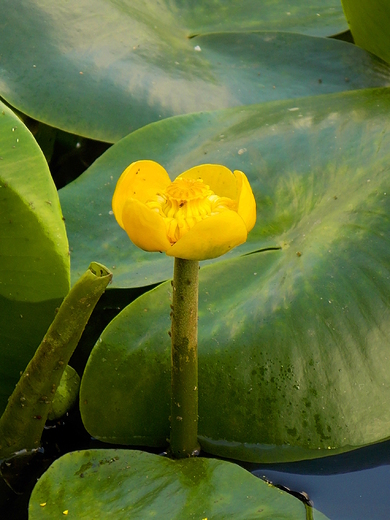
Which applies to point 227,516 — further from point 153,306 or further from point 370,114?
point 370,114

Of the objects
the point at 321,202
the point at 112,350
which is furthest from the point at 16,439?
the point at 321,202

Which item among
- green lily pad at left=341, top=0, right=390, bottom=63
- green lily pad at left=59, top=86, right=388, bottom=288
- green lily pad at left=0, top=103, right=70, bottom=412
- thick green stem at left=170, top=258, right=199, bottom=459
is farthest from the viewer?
green lily pad at left=341, top=0, right=390, bottom=63

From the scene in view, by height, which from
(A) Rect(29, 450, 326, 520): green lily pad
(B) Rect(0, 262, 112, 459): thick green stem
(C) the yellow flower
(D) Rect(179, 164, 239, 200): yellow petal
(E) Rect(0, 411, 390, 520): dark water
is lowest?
(E) Rect(0, 411, 390, 520): dark water

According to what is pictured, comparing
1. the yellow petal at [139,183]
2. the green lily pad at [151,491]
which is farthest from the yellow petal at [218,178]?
the green lily pad at [151,491]

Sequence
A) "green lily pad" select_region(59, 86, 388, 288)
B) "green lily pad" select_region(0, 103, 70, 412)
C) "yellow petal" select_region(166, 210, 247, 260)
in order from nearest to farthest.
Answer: "yellow petal" select_region(166, 210, 247, 260) → "green lily pad" select_region(0, 103, 70, 412) → "green lily pad" select_region(59, 86, 388, 288)

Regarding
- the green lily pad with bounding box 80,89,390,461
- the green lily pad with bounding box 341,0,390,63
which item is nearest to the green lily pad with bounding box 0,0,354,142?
the green lily pad with bounding box 341,0,390,63

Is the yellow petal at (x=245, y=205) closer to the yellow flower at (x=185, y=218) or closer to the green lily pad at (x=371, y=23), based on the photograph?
the yellow flower at (x=185, y=218)

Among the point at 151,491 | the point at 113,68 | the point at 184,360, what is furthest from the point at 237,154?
the point at 151,491

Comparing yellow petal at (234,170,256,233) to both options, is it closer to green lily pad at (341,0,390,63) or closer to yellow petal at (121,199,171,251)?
yellow petal at (121,199,171,251)
